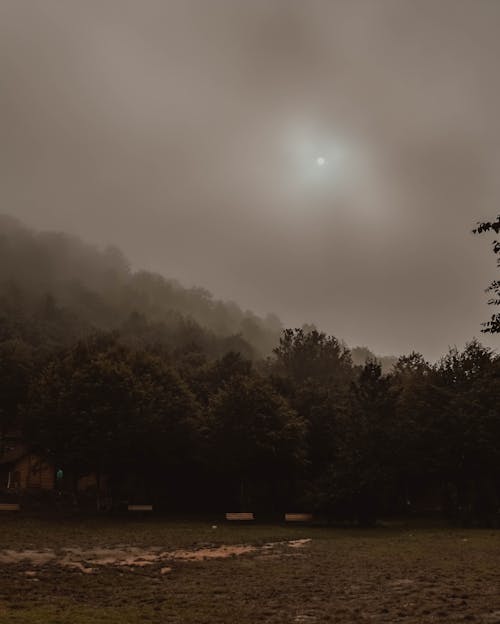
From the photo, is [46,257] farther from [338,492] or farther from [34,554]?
[34,554]

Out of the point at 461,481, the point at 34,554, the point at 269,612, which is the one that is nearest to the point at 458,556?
the point at 269,612

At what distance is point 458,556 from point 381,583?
28.2ft

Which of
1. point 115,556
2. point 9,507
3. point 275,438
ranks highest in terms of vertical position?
point 275,438

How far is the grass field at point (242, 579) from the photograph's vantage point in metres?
12.9

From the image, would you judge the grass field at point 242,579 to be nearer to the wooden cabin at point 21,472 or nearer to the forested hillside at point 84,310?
the wooden cabin at point 21,472

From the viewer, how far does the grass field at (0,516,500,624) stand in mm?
12930

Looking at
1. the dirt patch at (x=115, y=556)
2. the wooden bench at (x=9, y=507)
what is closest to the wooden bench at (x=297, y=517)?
the dirt patch at (x=115, y=556)

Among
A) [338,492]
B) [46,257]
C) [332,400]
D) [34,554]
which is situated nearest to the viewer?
[34,554]

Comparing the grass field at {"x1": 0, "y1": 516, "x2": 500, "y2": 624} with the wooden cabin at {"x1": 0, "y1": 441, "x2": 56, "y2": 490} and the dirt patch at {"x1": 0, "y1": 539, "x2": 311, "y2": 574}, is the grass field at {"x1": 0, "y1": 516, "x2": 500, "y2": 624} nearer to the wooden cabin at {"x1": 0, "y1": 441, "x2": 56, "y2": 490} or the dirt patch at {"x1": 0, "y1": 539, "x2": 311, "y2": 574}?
the dirt patch at {"x1": 0, "y1": 539, "x2": 311, "y2": 574}

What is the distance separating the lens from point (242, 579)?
1845cm

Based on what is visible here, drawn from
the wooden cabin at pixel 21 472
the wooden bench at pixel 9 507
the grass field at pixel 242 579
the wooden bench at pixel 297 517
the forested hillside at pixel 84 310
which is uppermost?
the forested hillside at pixel 84 310

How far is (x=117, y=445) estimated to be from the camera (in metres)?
47.4

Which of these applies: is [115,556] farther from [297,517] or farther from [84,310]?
[84,310]

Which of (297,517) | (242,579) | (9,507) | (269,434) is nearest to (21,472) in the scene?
(9,507)
